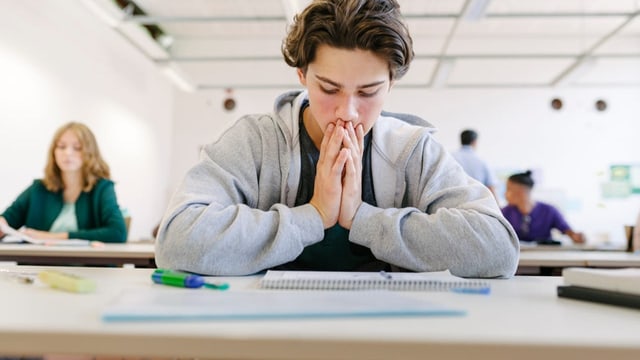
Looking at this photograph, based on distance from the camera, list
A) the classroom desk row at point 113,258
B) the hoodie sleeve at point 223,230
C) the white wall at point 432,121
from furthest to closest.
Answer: the white wall at point 432,121
the classroom desk row at point 113,258
the hoodie sleeve at point 223,230

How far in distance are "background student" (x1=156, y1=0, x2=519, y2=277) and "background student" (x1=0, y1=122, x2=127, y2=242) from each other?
1.85 m

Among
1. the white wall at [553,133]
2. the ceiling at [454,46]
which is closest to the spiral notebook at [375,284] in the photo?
the ceiling at [454,46]

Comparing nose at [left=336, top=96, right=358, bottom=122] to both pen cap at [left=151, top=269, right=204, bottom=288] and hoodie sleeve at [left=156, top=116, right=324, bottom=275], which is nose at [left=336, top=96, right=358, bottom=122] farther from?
pen cap at [left=151, top=269, right=204, bottom=288]

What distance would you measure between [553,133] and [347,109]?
7.13 metres

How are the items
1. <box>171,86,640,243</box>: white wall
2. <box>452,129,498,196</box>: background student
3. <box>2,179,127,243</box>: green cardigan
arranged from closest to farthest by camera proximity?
<box>2,179,127,243</box>: green cardigan → <box>452,129,498,196</box>: background student → <box>171,86,640,243</box>: white wall

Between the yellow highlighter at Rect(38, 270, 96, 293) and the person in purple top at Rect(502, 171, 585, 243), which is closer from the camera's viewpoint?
the yellow highlighter at Rect(38, 270, 96, 293)

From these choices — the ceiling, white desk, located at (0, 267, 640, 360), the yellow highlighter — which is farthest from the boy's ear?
the ceiling

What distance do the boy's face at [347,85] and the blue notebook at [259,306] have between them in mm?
560

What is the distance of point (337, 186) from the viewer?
1096mm

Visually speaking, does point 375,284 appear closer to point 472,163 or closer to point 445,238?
point 445,238

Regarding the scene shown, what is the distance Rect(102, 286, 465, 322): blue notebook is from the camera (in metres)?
0.51

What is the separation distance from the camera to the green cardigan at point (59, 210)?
2826 mm

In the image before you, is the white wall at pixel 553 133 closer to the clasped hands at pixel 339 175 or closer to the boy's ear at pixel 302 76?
the boy's ear at pixel 302 76

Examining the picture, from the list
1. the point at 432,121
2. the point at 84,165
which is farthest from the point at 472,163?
the point at 84,165
